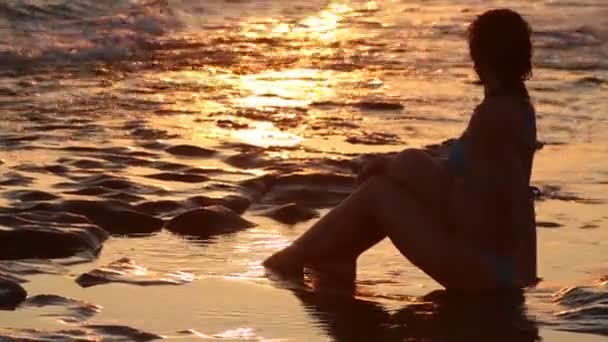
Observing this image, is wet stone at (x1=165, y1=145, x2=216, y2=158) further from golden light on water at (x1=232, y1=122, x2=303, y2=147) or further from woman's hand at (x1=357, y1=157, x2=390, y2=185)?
woman's hand at (x1=357, y1=157, x2=390, y2=185)

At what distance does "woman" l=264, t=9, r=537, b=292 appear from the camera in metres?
6.37

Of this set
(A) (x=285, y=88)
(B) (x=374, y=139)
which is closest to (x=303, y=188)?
(B) (x=374, y=139)

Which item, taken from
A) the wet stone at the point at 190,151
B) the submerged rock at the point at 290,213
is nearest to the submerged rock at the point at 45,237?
the submerged rock at the point at 290,213

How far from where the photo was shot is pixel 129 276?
6.90m

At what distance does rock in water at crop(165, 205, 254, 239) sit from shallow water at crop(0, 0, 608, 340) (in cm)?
9

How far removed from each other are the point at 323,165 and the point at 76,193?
68.8 inches

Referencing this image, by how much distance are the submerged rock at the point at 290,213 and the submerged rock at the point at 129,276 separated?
56.6 inches

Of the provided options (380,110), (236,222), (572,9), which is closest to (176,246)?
(236,222)

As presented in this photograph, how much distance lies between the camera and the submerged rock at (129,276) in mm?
6785

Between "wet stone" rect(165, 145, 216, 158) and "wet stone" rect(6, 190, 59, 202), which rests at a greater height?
"wet stone" rect(165, 145, 216, 158)

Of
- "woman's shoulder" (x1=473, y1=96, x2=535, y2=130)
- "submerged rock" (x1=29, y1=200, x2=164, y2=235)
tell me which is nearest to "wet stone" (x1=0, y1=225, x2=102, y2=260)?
"submerged rock" (x1=29, y1=200, x2=164, y2=235)

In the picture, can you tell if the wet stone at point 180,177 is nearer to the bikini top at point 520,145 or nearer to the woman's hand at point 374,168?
the woman's hand at point 374,168

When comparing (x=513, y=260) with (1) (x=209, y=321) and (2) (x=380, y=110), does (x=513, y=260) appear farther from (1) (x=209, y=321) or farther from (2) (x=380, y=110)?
(2) (x=380, y=110)

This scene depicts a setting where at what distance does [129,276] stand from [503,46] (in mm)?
1907
